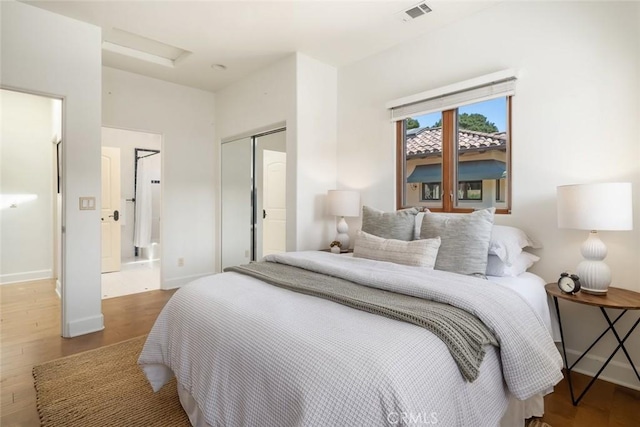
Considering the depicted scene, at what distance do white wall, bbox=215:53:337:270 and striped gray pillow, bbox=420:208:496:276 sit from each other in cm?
157

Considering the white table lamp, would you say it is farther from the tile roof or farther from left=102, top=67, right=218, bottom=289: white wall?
left=102, top=67, right=218, bottom=289: white wall

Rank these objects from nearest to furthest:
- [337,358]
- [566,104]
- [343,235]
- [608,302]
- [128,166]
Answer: [337,358]
[608,302]
[566,104]
[343,235]
[128,166]

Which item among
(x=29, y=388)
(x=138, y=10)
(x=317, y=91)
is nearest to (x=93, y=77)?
(x=138, y=10)

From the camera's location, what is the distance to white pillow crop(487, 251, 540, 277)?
210cm

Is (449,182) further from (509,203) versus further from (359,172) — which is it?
(359,172)

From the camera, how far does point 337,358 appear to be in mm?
1029

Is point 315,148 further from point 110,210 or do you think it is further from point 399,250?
point 110,210

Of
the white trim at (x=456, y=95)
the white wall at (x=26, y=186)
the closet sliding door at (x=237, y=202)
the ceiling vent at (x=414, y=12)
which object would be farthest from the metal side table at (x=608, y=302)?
the white wall at (x=26, y=186)

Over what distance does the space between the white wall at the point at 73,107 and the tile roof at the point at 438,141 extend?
9.47 ft

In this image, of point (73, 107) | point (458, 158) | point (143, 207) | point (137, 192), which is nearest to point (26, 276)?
point (143, 207)

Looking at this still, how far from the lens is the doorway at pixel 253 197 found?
404cm

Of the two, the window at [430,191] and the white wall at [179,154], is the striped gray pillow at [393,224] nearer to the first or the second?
the window at [430,191]

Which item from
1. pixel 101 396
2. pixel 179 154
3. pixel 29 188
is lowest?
pixel 101 396

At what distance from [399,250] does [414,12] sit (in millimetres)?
1939
